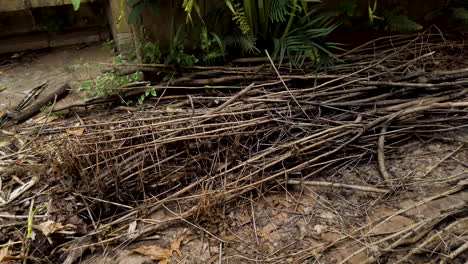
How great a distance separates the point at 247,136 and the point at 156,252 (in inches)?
34.2

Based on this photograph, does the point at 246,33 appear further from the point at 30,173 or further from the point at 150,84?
the point at 30,173

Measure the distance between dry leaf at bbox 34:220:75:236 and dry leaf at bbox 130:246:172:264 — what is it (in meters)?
0.35

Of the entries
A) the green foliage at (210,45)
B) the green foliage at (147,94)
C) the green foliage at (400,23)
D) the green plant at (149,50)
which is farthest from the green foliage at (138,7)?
the green foliage at (400,23)


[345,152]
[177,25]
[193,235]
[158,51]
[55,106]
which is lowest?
[193,235]

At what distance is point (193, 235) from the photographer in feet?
5.93

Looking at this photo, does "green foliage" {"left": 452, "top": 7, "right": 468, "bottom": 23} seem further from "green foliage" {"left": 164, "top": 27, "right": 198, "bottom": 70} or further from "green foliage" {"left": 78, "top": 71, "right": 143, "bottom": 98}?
"green foliage" {"left": 78, "top": 71, "right": 143, "bottom": 98}

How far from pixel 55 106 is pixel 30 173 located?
28.9 inches

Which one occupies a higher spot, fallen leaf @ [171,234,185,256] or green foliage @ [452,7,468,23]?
green foliage @ [452,7,468,23]

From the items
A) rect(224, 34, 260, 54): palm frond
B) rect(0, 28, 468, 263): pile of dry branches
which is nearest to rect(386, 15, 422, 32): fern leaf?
rect(0, 28, 468, 263): pile of dry branches

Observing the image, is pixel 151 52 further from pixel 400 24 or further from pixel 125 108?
pixel 400 24

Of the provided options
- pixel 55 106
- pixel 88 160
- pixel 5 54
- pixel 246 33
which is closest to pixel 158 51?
pixel 246 33

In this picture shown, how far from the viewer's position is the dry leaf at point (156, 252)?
1679mm

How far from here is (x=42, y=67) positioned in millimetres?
3229

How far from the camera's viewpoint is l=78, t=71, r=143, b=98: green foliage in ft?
8.34
